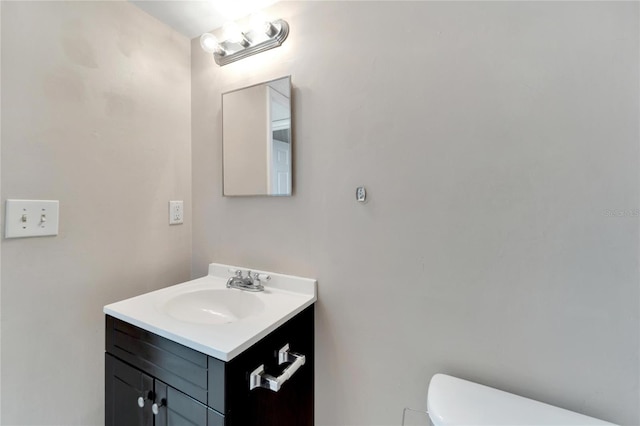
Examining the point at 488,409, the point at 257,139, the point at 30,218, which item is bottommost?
the point at 488,409

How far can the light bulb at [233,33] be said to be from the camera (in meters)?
1.13

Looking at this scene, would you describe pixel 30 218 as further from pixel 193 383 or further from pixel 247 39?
pixel 247 39

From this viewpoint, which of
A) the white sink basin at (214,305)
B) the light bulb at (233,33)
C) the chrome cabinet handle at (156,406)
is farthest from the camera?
the light bulb at (233,33)

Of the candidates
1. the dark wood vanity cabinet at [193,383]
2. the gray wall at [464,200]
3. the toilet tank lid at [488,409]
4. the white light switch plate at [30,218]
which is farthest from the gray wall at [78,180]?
the toilet tank lid at [488,409]

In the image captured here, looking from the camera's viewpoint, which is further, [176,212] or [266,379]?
[176,212]

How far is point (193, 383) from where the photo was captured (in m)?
0.72

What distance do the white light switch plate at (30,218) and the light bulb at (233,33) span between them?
96 cm

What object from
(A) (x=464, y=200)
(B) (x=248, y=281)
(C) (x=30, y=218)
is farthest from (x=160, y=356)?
(A) (x=464, y=200)

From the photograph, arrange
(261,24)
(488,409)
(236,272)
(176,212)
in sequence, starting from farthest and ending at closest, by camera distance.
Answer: (176,212)
(236,272)
(261,24)
(488,409)

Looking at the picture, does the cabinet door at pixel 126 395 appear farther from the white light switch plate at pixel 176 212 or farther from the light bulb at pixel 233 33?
the light bulb at pixel 233 33

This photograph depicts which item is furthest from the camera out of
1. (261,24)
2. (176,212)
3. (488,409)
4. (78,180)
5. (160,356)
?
(176,212)

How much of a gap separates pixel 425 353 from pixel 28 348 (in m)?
1.34

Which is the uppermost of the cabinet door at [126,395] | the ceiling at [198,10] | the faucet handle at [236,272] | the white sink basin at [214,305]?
the ceiling at [198,10]

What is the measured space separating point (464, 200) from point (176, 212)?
4.32 feet
